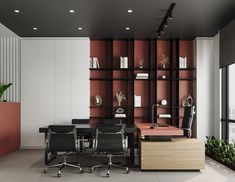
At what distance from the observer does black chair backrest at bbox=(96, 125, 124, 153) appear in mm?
5754

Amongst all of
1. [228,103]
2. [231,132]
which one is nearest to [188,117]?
[231,132]

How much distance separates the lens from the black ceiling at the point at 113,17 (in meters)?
6.23

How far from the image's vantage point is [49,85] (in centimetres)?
910

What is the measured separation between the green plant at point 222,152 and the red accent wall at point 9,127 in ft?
15.0

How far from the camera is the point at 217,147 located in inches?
300

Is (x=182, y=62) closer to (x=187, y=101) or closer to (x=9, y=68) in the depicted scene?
(x=187, y=101)

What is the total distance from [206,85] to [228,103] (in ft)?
3.00

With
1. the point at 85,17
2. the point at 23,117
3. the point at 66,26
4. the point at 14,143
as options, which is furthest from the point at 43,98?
the point at 85,17

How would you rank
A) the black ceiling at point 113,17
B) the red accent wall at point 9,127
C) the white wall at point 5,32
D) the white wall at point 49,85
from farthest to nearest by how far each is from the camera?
the white wall at point 49,85
the white wall at point 5,32
the red accent wall at point 9,127
the black ceiling at point 113,17

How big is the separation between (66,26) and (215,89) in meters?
3.99

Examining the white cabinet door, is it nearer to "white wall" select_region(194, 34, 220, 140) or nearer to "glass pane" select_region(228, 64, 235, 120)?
"white wall" select_region(194, 34, 220, 140)

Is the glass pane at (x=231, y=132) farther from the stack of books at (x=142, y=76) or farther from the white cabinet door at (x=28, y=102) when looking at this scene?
the white cabinet door at (x=28, y=102)

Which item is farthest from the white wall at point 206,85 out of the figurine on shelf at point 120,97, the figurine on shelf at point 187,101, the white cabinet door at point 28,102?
the white cabinet door at point 28,102

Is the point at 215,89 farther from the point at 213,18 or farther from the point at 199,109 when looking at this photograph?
the point at 213,18
